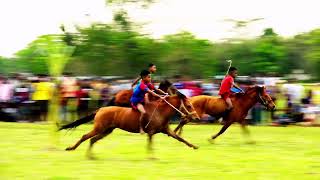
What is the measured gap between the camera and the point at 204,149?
14672 mm

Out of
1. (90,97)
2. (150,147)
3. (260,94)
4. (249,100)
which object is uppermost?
(260,94)

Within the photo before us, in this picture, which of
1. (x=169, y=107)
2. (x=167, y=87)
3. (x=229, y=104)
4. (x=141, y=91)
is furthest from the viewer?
(x=229, y=104)

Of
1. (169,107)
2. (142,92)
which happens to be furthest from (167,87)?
(142,92)

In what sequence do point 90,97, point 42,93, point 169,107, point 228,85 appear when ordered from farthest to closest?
point 90,97, point 42,93, point 228,85, point 169,107

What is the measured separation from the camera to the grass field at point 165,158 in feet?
34.6

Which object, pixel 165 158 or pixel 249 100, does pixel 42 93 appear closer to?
pixel 249 100

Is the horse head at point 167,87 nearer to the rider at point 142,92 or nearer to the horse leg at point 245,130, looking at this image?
the rider at point 142,92

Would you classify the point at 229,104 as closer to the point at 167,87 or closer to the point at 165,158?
the point at 167,87

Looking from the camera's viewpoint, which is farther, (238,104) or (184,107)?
(238,104)

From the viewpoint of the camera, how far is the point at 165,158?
12.8 metres

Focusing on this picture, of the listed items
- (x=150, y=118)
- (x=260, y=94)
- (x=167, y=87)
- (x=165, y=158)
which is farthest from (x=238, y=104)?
(x=150, y=118)

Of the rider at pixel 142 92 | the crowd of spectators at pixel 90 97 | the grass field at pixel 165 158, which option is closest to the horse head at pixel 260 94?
the grass field at pixel 165 158

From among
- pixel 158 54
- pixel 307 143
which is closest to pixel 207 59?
pixel 158 54

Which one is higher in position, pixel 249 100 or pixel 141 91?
pixel 141 91
